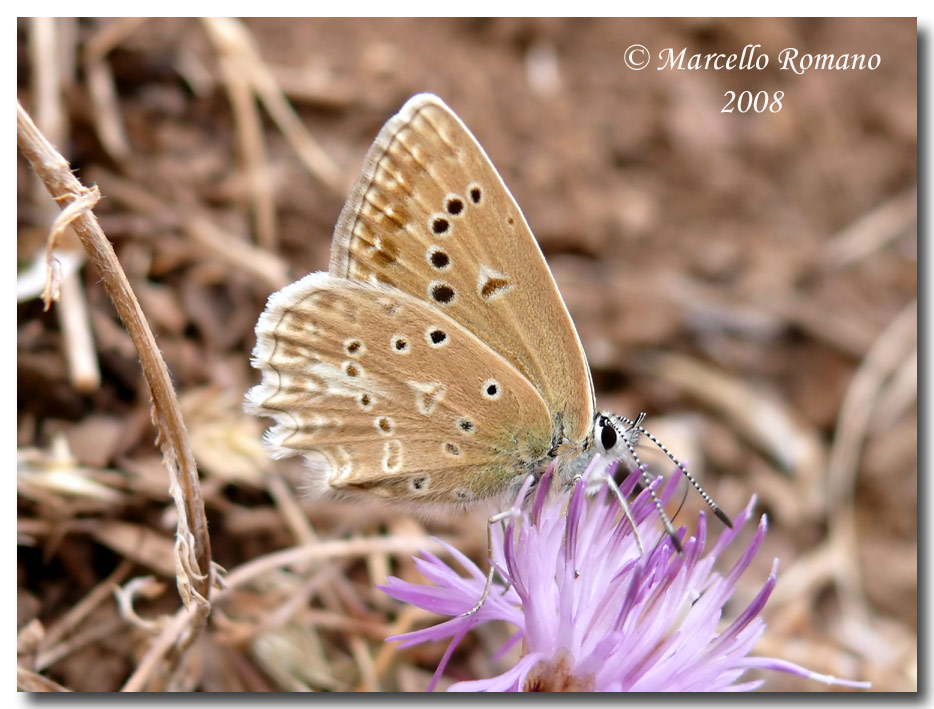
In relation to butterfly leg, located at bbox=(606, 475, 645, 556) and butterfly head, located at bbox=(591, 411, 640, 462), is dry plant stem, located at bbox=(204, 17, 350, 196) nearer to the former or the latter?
butterfly head, located at bbox=(591, 411, 640, 462)

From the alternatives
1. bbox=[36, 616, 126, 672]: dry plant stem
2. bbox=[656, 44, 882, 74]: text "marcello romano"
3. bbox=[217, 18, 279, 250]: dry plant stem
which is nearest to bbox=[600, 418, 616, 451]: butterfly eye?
bbox=[36, 616, 126, 672]: dry plant stem

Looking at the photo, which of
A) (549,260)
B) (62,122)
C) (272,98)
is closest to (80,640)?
(62,122)

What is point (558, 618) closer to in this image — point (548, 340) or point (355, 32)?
point (548, 340)

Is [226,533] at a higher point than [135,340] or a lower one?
lower

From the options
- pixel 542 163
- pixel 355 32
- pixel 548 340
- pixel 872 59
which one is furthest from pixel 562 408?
pixel 872 59

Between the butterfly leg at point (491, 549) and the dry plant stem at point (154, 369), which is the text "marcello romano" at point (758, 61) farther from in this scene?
the dry plant stem at point (154, 369)

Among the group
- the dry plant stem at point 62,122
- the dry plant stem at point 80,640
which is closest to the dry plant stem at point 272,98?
the dry plant stem at point 62,122
